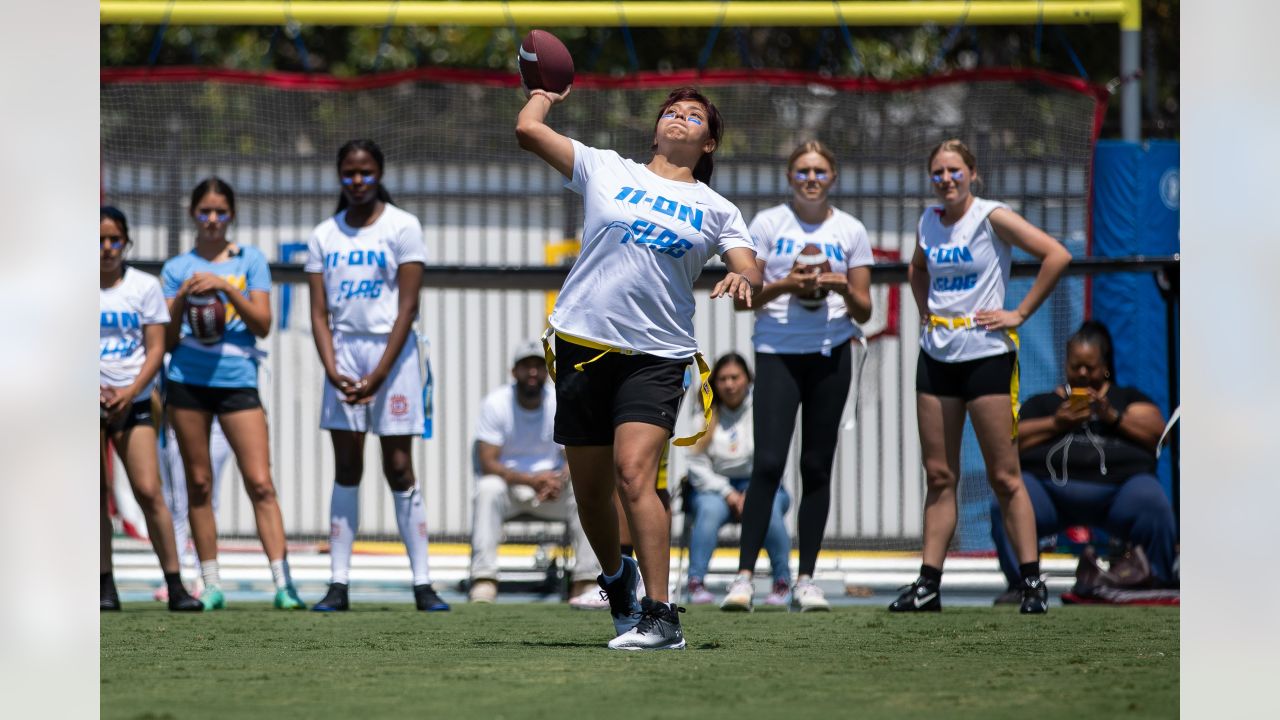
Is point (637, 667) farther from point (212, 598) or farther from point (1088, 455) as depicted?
point (1088, 455)

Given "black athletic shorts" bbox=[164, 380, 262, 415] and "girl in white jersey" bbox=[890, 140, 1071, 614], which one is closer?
"girl in white jersey" bbox=[890, 140, 1071, 614]

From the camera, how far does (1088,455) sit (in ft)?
26.5

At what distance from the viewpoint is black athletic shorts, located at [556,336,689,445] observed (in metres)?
5.02

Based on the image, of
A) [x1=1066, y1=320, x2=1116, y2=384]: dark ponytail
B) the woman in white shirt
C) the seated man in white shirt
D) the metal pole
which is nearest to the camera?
[x1=1066, y1=320, x2=1116, y2=384]: dark ponytail

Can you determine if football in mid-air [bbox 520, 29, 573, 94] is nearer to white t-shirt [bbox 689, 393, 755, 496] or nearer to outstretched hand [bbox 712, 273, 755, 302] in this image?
outstretched hand [bbox 712, 273, 755, 302]

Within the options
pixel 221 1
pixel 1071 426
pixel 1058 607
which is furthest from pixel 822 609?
pixel 221 1

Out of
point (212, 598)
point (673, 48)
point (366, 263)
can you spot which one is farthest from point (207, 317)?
point (673, 48)

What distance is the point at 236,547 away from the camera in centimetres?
1098

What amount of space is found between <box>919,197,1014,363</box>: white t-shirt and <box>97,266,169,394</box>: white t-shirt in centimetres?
335

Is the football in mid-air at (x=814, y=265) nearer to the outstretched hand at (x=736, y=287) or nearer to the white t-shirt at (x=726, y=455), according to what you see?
the white t-shirt at (x=726, y=455)

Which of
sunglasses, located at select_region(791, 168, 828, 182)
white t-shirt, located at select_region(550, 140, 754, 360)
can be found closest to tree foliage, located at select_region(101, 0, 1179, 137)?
sunglasses, located at select_region(791, 168, 828, 182)

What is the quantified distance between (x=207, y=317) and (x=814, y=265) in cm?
266

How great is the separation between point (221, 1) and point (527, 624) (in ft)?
21.4
